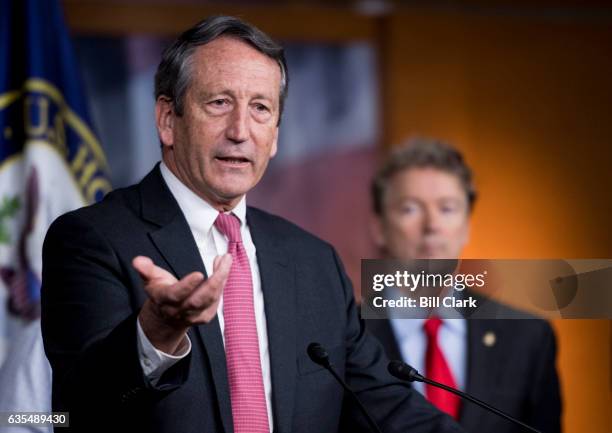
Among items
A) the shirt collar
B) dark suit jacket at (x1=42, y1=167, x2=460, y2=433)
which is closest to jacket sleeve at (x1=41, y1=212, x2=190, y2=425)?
dark suit jacket at (x1=42, y1=167, x2=460, y2=433)

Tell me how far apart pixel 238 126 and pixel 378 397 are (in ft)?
2.09

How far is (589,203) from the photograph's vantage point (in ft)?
16.1

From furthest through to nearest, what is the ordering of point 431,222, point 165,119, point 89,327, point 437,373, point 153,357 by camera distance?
1. point 431,222
2. point 437,373
3. point 165,119
4. point 89,327
5. point 153,357

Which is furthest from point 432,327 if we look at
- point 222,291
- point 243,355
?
point 222,291

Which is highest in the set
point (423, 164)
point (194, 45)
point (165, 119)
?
point (423, 164)

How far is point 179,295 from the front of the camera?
4.74 ft

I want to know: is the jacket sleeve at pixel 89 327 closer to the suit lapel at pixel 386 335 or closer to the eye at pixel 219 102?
the eye at pixel 219 102

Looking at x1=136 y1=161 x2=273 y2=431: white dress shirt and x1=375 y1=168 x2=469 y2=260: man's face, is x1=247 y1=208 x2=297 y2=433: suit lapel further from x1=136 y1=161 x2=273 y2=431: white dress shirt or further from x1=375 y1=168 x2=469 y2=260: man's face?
x1=375 y1=168 x2=469 y2=260: man's face

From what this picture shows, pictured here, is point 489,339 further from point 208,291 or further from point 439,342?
point 208,291

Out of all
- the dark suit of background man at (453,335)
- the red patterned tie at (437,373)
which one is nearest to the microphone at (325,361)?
the dark suit of background man at (453,335)

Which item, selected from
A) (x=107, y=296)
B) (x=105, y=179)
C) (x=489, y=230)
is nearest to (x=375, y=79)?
(x=489, y=230)

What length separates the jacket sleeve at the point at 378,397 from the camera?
2080 mm

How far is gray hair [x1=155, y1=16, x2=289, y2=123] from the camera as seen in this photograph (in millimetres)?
2014

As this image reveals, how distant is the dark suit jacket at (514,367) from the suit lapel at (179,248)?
3.75ft
